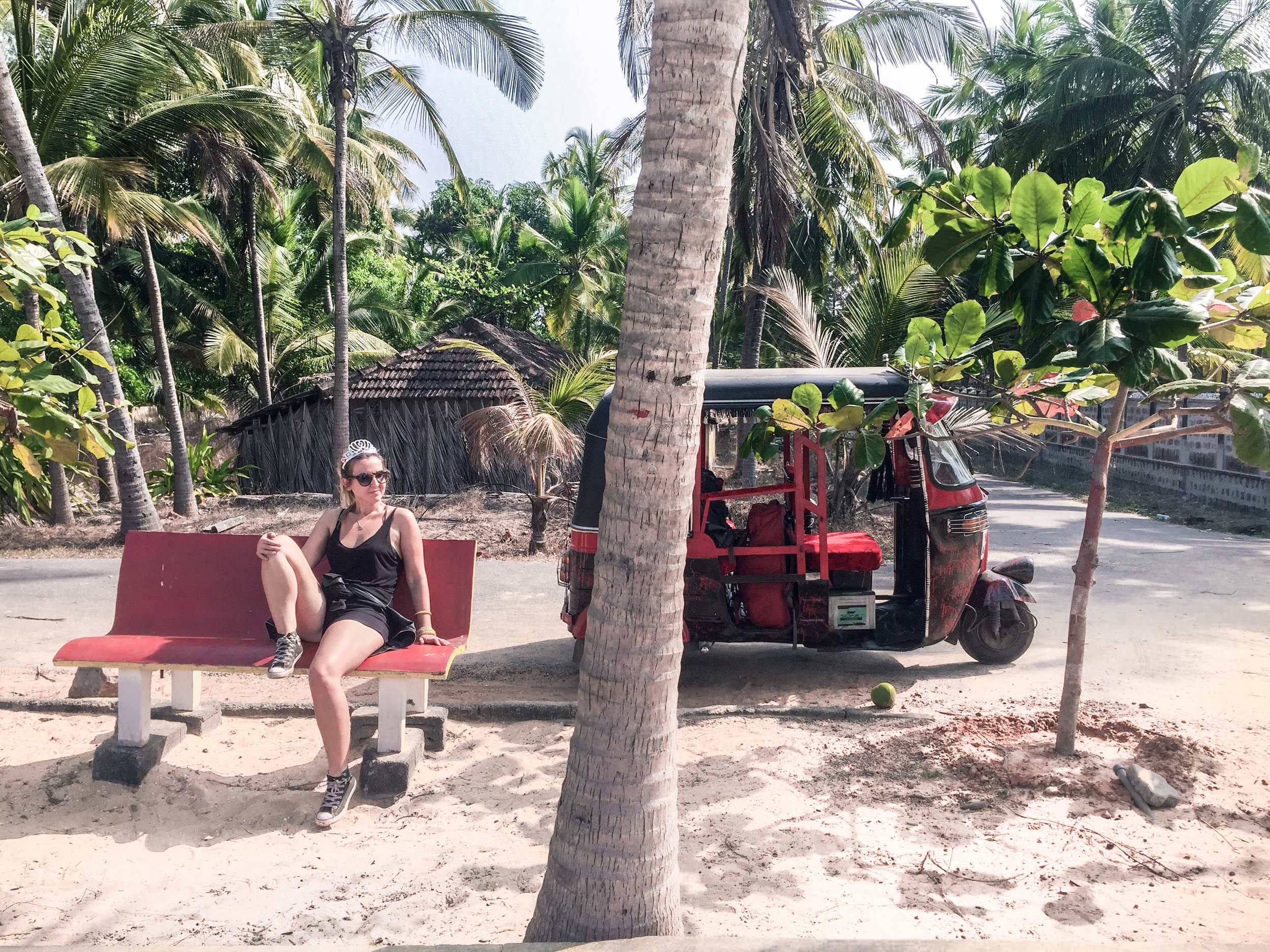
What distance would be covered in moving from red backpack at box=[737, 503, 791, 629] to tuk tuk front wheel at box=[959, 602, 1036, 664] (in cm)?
134

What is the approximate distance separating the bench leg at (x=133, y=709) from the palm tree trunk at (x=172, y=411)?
34.1ft

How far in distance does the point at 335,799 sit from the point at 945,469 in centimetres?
399

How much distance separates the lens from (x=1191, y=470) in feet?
52.6

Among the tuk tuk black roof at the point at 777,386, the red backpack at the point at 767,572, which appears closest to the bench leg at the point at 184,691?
the tuk tuk black roof at the point at 777,386

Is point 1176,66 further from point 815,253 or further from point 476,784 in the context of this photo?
point 476,784

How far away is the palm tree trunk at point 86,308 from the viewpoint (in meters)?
8.52

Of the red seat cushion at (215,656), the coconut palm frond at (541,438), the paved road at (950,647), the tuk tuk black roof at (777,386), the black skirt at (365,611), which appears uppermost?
the tuk tuk black roof at (777,386)

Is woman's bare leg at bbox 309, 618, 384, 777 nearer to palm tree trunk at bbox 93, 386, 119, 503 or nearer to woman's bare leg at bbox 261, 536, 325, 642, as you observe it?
woman's bare leg at bbox 261, 536, 325, 642

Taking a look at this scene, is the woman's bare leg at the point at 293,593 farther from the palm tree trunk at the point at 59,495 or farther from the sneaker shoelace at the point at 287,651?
the palm tree trunk at the point at 59,495

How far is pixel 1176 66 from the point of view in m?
17.7

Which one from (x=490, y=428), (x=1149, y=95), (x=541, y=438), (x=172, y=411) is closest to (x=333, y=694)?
(x=541, y=438)

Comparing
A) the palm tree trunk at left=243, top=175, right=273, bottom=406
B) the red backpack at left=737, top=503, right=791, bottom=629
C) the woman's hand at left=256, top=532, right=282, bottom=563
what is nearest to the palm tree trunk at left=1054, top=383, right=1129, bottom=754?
the red backpack at left=737, top=503, right=791, bottom=629

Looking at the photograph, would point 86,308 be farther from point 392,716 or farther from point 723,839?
point 723,839

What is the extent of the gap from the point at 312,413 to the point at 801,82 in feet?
35.5
